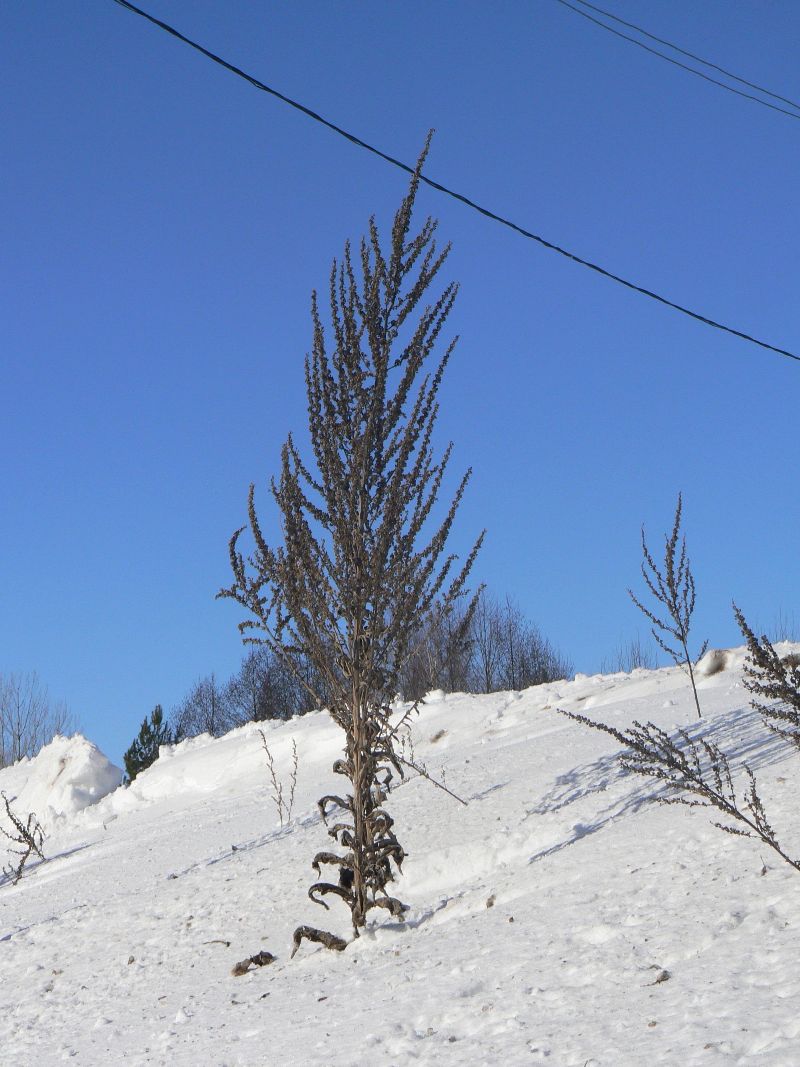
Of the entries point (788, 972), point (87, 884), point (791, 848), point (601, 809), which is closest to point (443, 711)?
point (87, 884)

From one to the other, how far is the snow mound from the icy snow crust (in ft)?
26.8

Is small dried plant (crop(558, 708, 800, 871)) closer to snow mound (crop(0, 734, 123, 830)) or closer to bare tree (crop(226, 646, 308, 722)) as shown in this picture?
snow mound (crop(0, 734, 123, 830))

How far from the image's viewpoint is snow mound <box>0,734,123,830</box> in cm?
2008

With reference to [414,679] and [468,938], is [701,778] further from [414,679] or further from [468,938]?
[414,679]

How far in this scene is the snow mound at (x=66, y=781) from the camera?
20.1m

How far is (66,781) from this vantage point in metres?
20.7

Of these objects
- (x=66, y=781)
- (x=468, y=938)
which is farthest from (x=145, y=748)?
(x=468, y=938)

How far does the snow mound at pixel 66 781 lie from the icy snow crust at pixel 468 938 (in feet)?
26.8

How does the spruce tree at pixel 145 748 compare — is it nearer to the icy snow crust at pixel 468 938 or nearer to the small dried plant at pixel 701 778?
the icy snow crust at pixel 468 938

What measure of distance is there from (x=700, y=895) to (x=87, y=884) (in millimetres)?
7397

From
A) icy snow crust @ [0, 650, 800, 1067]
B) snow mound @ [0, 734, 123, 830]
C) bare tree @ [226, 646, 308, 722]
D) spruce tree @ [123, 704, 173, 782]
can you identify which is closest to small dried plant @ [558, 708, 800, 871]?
icy snow crust @ [0, 650, 800, 1067]

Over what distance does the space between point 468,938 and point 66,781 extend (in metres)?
17.3

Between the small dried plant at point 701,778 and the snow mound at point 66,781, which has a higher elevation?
the snow mound at point 66,781

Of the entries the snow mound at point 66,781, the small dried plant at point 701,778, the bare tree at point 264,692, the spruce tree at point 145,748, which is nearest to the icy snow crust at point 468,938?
the small dried plant at point 701,778
